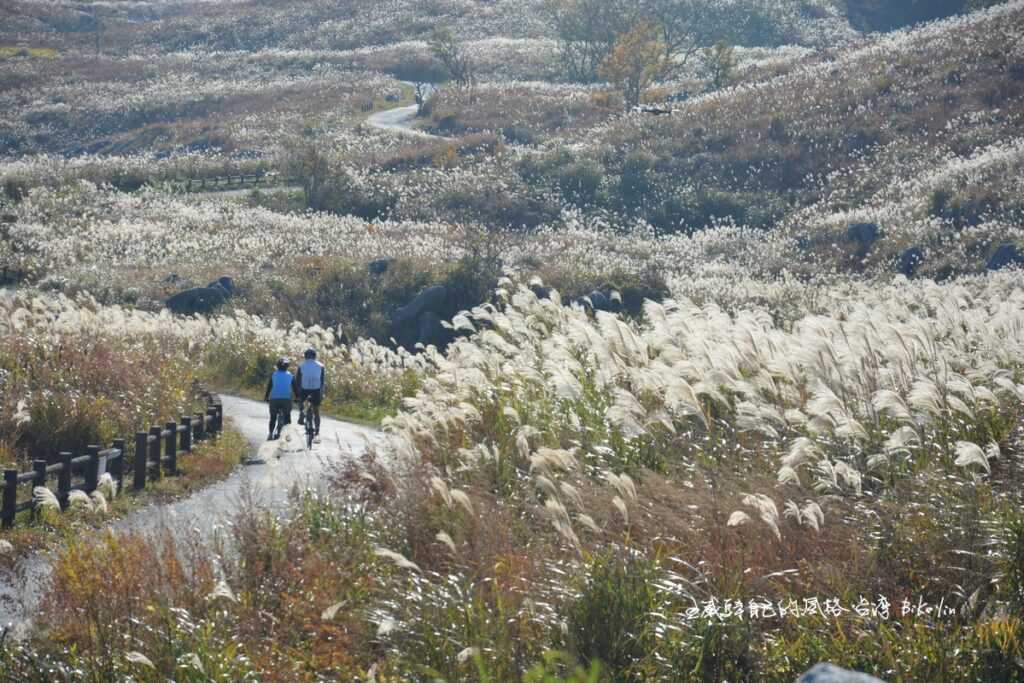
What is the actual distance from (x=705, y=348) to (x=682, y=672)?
11.9ft

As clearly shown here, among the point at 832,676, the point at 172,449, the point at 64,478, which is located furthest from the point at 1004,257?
the point at 832,676

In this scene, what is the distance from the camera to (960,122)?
55375 mm

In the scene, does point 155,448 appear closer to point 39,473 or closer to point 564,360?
point 39,473

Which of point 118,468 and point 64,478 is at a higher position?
point 64,478

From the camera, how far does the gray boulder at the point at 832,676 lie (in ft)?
13.6

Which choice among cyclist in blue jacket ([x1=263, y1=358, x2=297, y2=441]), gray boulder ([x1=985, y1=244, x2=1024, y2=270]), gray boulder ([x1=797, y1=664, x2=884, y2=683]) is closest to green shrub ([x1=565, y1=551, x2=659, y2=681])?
gray boulder ([x1=797, y1=664, x2=884, y2=683])

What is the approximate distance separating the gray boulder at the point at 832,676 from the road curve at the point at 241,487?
486cm

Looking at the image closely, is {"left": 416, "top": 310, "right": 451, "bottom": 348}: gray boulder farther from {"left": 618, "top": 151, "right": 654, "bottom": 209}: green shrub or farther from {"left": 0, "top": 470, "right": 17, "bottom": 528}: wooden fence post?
{"left": 0, "top": 470, "right": 17, "bottom": 528}: wooden fence post

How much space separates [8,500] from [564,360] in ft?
20.1

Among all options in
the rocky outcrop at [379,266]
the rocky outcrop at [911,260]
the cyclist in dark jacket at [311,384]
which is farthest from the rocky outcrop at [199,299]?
the rocky outcrop at [911,260]

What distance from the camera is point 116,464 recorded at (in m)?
14.2

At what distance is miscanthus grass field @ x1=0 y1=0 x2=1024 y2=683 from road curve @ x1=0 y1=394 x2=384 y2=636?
0.66 ft

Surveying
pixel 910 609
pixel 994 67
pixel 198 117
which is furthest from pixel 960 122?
pixel 198 117

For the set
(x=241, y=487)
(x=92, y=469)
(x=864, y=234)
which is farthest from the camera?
(x=864, y=234)
